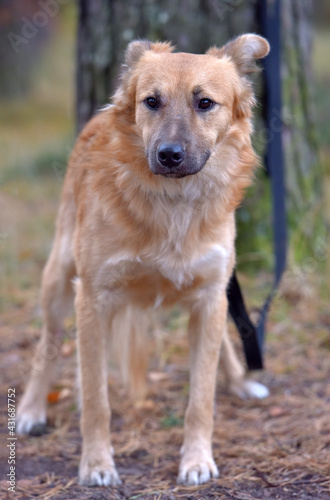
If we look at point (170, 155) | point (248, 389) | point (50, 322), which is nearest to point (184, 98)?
point (170, 155)

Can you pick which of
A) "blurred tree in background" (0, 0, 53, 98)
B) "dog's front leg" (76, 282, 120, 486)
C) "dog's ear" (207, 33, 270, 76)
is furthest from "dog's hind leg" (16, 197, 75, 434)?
"blurred tree in background" (0, 0, 53, 98)

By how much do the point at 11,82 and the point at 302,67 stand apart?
767cm

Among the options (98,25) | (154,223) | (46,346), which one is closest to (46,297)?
(46,346)

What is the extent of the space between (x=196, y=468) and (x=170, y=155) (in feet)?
4.65

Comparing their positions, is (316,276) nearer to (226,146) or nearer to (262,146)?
(262,146)

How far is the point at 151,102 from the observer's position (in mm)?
2660

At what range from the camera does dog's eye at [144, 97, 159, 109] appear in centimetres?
265

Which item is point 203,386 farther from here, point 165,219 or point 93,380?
point 165,219

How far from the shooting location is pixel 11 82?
11164 millimetres

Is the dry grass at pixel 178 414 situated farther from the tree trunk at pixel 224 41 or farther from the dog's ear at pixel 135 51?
the dog's ear at pixel 135 51

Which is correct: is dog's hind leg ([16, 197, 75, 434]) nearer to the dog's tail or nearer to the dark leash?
the dog's tail

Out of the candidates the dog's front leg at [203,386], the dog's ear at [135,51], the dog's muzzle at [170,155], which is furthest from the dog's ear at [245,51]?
the dog's front leg at [203,386]

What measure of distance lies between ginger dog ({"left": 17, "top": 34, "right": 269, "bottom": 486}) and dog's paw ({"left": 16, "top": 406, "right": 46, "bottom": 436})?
62 cm

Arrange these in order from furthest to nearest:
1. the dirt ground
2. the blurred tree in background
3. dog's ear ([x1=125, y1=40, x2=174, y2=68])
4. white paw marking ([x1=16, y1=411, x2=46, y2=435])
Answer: the blurred tree in background, white paw marking ([x1=16, y1=411, x2=46, y2=435]), dog's ear ([x1=125, y1=40, x2=174, y2=68]), the dirt ground
